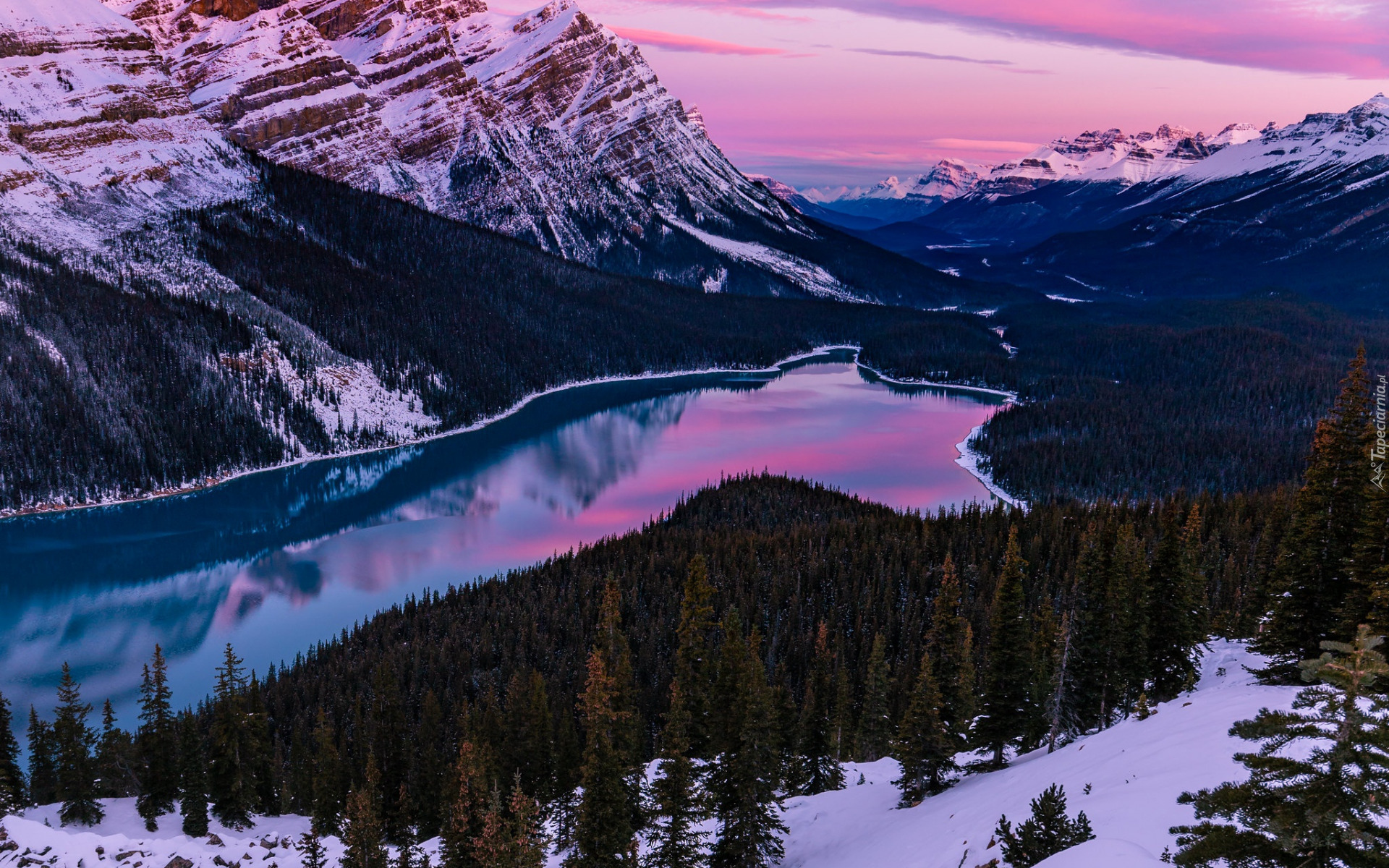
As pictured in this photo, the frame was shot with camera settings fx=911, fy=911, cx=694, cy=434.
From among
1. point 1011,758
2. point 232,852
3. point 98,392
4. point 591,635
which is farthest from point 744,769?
point 98,392

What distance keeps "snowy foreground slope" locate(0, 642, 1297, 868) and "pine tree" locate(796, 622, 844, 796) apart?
1.75 m

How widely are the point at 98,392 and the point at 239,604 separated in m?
84.3

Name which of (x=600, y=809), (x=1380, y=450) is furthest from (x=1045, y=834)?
(x=1380, y=450)

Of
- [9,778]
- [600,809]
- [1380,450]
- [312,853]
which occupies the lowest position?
[9,778]

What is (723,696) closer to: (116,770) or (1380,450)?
(1380,450)

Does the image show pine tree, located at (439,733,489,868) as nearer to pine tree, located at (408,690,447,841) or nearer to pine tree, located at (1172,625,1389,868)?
pine tree, located at (408,690,447,841)

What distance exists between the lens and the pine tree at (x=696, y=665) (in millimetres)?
44281

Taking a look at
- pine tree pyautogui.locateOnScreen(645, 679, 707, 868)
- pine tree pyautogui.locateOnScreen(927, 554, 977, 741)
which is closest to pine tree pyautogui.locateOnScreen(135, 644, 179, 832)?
pine tree pyautogui.locateOnScreen(645, 679, 707, 868)

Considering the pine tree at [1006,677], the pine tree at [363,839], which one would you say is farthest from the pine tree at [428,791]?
the pine tree at [1006,677]

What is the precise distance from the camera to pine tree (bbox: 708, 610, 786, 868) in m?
36.8

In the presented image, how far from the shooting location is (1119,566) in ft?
155

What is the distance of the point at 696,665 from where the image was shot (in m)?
51.2

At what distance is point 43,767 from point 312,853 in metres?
25.3

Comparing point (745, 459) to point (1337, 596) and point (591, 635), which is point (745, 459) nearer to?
point (591, 635)
